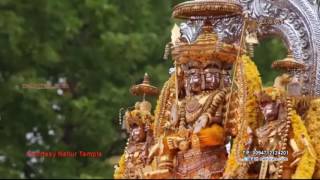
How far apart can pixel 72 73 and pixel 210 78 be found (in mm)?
7450

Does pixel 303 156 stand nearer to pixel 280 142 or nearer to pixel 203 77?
pixel 280 142

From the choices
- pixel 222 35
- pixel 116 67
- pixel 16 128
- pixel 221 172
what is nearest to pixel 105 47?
pixel 116 67

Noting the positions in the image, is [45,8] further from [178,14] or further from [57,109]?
[178,14]

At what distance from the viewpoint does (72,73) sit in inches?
608

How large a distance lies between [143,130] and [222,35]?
3.11 ft

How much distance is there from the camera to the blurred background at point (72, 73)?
1466 centimetres

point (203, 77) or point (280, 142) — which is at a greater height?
point (203, 77)

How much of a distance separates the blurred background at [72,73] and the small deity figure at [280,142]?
22.6 feet

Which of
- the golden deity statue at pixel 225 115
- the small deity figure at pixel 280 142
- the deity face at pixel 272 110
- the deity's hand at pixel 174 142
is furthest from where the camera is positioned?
the deity's hand at pixel 174 142

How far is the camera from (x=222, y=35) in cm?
883

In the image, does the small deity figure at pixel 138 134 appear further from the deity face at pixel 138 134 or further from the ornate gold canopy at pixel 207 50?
the ornate gold canopy at pixel 207 50

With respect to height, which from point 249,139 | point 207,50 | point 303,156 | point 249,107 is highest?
point 207,50
